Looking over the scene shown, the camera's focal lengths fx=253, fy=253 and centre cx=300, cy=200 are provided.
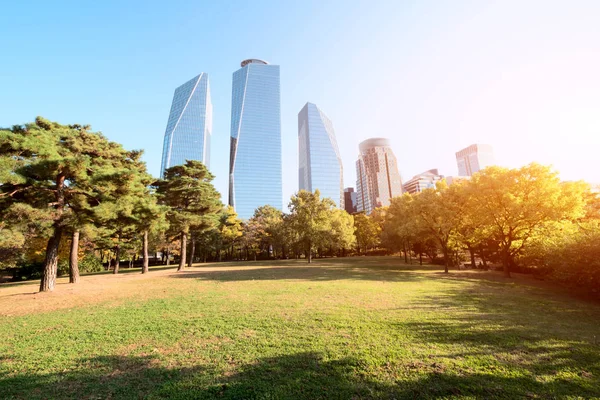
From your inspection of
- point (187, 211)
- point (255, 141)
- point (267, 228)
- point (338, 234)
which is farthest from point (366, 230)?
point (255, 141)

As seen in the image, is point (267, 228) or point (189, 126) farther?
point (189, 126)

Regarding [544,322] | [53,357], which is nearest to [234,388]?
[53,357]

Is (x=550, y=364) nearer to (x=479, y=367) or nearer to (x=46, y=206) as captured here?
(x=479, y=367)

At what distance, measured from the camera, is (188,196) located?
3030cm

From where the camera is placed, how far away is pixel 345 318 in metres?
8.52

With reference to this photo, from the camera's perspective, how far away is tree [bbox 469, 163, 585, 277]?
19406 millimetres

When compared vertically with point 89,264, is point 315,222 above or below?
above

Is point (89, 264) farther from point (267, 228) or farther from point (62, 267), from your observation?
point (267, 228)

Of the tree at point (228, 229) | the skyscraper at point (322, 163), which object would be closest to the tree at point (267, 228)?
the tree at point (228, 229)

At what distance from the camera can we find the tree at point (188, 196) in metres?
28.5

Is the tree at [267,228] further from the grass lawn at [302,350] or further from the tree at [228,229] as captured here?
the grass lawn at [302,350]

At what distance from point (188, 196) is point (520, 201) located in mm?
32589

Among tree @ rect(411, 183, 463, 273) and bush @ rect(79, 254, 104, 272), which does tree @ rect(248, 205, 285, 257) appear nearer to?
bush @ rect(79, 254, 104, 272)

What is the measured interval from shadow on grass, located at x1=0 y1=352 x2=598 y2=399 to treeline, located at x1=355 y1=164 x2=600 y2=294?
12.0 m
